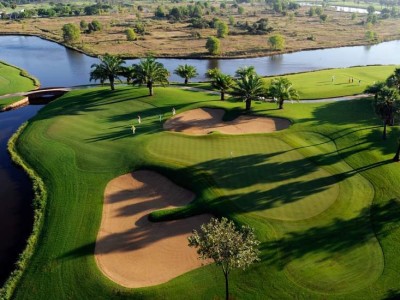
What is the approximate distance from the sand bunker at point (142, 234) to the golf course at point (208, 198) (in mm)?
130

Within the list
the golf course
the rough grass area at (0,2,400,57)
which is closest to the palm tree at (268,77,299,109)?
the golf course

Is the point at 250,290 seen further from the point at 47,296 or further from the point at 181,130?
the point at 181,130

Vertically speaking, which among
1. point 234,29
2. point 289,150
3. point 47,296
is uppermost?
point 234,29

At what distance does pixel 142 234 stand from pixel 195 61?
9790cm

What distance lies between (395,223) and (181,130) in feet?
108

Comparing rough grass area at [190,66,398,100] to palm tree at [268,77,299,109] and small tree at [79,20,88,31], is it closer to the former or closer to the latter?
palm tree at [268,77,299,109]

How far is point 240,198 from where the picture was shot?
1575 inches

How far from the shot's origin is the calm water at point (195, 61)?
109 metres

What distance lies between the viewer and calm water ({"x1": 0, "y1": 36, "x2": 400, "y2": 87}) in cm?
10919

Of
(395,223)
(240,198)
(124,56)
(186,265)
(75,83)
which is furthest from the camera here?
(124,56)

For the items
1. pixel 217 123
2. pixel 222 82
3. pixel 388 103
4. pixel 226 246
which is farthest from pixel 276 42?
pixel 226 246

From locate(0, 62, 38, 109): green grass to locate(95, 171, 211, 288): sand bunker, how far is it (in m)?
45.8

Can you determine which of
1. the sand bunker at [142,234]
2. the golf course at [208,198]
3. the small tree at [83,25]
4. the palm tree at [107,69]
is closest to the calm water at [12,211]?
the golf course at [208,198]

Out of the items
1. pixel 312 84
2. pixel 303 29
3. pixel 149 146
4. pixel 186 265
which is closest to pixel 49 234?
pixel 186 265
